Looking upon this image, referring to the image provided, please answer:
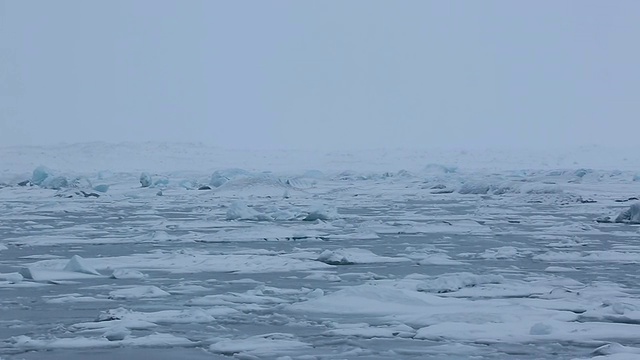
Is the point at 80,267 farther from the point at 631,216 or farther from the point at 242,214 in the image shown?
the point at 631,216

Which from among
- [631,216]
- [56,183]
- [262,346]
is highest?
[262,346]

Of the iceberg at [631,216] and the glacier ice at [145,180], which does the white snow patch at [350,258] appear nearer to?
the iceberg at [631,216]

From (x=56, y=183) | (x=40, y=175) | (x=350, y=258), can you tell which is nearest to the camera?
(x=350, y=258)

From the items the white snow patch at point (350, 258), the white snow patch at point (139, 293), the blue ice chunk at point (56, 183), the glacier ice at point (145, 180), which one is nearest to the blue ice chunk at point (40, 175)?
the blue ice chunk at point (56, 183)

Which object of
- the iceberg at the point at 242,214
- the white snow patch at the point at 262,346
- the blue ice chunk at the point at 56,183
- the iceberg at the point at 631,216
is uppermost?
the white snow patch at the point at 262,346

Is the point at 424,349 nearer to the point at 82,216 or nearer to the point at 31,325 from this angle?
the point at 31,325

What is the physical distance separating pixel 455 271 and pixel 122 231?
5660 millimetres

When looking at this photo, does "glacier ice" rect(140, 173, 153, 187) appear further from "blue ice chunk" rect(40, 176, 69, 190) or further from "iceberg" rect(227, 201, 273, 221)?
"iceberg" rect(227, 201, 273, 221)

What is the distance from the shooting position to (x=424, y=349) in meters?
4.29

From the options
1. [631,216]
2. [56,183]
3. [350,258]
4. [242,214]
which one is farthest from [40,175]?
[350,258]

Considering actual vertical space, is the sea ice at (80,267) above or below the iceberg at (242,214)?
above

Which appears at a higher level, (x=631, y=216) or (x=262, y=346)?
(x=262, y=346)

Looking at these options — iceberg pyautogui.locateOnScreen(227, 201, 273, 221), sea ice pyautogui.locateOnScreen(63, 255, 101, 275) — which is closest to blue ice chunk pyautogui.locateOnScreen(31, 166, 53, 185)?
iceberg pyautogui.locateOnScreen(227, 201, 273, 221)

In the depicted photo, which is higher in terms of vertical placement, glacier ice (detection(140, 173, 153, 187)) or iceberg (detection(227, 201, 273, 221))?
iceberg (detection(227, 201, 273, 221))
